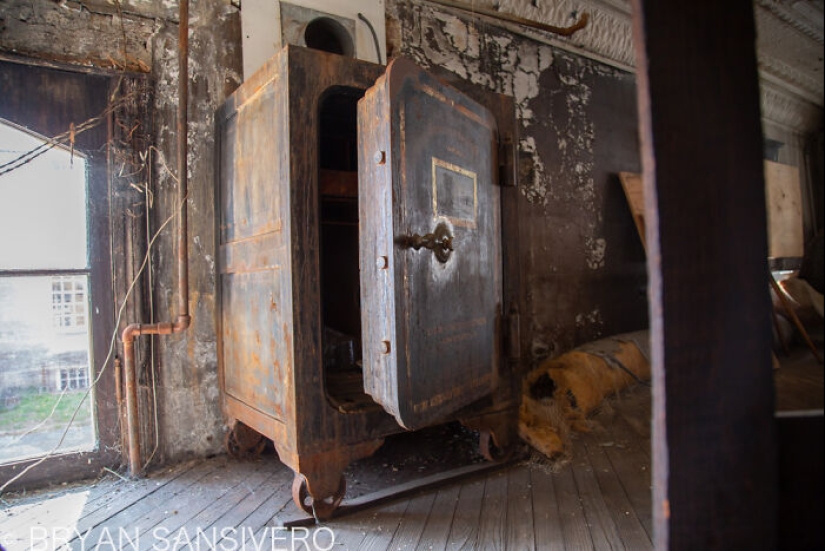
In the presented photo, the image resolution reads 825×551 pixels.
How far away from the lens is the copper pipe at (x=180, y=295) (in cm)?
206

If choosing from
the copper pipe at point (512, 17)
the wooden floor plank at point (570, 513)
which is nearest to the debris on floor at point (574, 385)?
the wooden floor plank at point (570, 513)

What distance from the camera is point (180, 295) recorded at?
6.98ft

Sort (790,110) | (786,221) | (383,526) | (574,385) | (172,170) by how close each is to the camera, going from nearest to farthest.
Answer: (786,221), (790,110), (383,526), (172,170), (574,385)

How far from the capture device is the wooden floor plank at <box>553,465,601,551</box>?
1.55 m

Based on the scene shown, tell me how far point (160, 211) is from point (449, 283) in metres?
1.49

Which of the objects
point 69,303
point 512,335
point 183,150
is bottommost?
point 512,335

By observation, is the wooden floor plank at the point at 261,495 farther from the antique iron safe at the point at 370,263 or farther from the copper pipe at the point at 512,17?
the copper pipe at the point at 512,17

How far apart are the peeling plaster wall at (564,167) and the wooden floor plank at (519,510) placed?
49.7 inches

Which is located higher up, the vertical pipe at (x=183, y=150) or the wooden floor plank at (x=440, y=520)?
the vertical pipe at (x=183, y=150)

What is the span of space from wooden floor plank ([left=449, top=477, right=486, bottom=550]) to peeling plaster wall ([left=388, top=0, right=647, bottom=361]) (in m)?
1.41

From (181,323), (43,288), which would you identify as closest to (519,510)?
(181,323)

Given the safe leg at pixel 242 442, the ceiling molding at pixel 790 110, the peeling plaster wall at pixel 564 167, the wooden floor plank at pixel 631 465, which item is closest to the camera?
the ceiling molding at pixel 790 110

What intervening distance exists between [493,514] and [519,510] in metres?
0.11

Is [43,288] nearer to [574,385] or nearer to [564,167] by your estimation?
[574,385]
